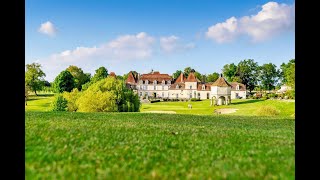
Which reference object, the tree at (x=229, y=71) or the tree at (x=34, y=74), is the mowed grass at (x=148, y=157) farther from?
the tree at (x=229, y=71)

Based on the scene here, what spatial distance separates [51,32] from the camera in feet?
40.5

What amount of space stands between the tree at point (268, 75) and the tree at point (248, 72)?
2779 mm

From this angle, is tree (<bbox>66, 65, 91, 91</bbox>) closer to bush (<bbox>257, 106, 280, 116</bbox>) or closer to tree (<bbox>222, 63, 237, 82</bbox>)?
tree (<bbox>222, 63, 237, 82</bbox>)

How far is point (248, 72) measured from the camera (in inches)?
2650

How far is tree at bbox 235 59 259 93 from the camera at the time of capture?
64856 mm

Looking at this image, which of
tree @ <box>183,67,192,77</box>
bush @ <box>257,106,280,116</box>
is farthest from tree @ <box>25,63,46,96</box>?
tree @ <box>183,67,192,77</box>

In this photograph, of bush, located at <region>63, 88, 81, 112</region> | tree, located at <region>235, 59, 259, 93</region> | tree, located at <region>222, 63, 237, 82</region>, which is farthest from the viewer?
tree, located at <region>222, 63, 237, 82</region>

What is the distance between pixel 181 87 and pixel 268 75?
914 inches

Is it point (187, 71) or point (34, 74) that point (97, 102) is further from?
point (187, 71)

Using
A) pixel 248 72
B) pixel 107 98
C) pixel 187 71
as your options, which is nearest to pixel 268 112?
pixel 107 98

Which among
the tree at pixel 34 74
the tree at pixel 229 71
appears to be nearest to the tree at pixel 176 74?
the tree at pixel 229 71

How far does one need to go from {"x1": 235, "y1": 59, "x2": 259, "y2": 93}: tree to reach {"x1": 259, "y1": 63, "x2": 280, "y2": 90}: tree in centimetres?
278
